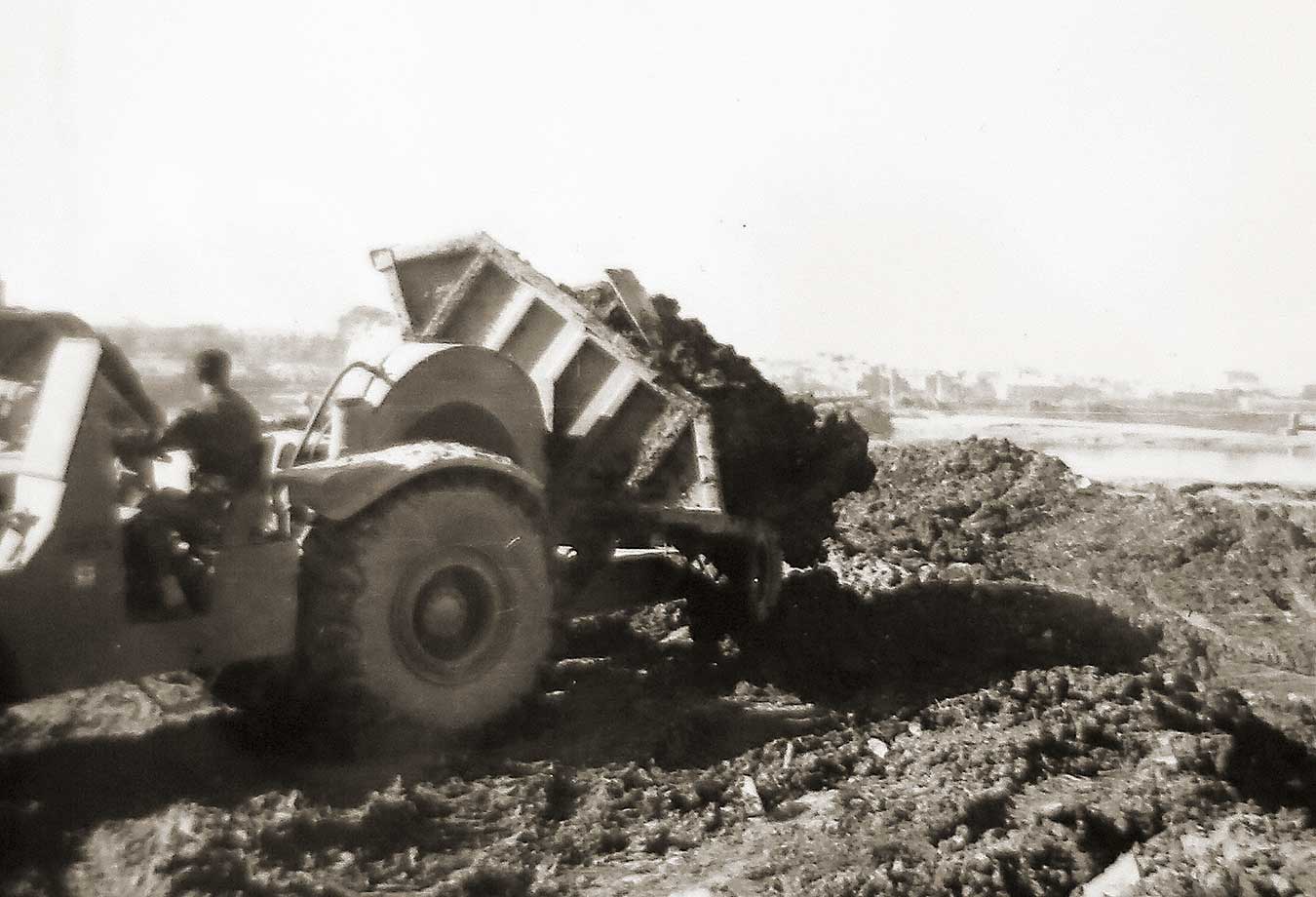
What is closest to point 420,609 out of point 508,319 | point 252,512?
point 252,512

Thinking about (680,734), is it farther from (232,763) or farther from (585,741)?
(232,763)

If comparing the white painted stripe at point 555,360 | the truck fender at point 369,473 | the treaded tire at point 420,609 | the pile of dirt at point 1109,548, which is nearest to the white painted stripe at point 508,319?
the white painted stripe at point 555,360

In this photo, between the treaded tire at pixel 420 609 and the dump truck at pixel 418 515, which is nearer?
the dump truck at pixel 418 515

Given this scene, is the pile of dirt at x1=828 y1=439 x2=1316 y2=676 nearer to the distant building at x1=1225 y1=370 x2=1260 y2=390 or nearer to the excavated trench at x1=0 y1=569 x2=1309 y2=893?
the excavated trench at x1=0 y1=569 x2=1309 y2=893

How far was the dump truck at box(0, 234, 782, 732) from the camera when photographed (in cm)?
383

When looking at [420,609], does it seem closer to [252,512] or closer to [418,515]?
[418,515]

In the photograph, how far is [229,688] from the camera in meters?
4.62

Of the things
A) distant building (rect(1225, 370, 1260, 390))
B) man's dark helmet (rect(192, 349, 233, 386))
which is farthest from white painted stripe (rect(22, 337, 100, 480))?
distant building (rect(1225, 370, 1260, 390))

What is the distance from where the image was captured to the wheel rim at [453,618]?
4543 mm

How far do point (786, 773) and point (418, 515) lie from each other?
1.88 metres

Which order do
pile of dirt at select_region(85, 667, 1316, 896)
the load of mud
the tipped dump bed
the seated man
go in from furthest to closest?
1. the load of mud
2. the tipped dump bed
3. the seated man
4. pile of dirt at select_region(85, 667, 1316, 896)

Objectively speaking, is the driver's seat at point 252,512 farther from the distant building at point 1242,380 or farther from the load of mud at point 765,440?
the distant building at point 1242,380

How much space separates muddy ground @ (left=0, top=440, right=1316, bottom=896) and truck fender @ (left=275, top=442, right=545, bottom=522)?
938 mm

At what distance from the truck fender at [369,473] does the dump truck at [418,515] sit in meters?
0.01
